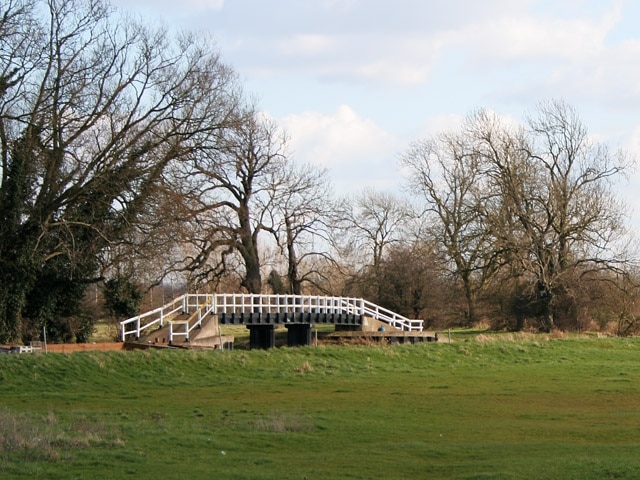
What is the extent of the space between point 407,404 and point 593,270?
120 ft

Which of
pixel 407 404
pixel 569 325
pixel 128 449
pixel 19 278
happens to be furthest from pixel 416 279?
pixel 128 449

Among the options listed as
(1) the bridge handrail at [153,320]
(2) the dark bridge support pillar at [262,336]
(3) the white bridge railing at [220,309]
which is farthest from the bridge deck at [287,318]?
(1) the bridge handrail at [153,320]

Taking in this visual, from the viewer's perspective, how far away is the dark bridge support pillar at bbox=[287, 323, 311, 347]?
49.0m

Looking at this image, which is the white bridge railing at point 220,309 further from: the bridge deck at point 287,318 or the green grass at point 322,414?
the green grass at point 322,414

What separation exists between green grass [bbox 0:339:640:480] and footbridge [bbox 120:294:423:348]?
24.3 ft

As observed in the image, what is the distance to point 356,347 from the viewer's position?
3688cm

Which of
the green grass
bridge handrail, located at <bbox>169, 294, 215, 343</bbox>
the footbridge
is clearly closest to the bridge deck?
the footbridge

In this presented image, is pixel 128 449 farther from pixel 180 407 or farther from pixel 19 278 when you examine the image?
pixel 19 278

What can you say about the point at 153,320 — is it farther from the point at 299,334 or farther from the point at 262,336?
the point at 299,334

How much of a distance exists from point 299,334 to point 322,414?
93.2ft

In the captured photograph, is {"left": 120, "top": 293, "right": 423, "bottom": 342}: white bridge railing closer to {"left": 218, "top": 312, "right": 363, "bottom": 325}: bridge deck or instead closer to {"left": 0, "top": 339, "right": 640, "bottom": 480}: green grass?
{"left": 218, "top": 312, "right": 363, "bottom": 325}: bridge deck

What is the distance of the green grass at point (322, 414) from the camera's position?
48.4 ft

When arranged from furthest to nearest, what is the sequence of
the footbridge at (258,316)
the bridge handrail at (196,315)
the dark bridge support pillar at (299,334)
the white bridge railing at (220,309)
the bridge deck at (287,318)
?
1. the dark bridge support pillar at (299,334)
2. the bridge deck at (287,318)
3. the footbridge at (258,316)
4. the white bridge railing at (220,309)
5. the bridge handrail at (196,315)

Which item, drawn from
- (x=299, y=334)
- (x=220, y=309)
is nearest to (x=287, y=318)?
(x=299, y=334)
